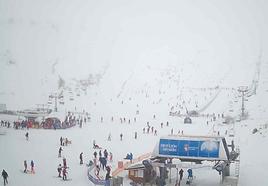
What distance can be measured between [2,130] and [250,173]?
826 inches

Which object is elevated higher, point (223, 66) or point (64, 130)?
point (223, 66)

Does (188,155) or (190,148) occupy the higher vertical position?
(190,148)

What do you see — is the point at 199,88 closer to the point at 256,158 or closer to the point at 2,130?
the point at 2,130

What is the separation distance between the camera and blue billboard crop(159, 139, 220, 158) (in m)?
15.8

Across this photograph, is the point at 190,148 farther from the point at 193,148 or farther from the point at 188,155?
the point at 188,155

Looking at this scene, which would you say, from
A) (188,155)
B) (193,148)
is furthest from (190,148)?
(188,155)

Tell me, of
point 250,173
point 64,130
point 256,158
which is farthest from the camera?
point 64,130

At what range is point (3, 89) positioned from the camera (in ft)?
184

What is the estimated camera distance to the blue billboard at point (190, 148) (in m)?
15.8

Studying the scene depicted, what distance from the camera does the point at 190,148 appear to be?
52.6 feet

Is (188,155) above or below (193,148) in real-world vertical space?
below

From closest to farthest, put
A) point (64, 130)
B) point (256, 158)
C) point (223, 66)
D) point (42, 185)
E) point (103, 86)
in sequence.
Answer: point (42, 185), point (256, 158), point (64, 130), point (103, 86), point (223, 66)

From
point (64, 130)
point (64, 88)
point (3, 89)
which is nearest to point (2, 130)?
point (64, 130)

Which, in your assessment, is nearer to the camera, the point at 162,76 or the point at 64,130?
the point at 64,130
